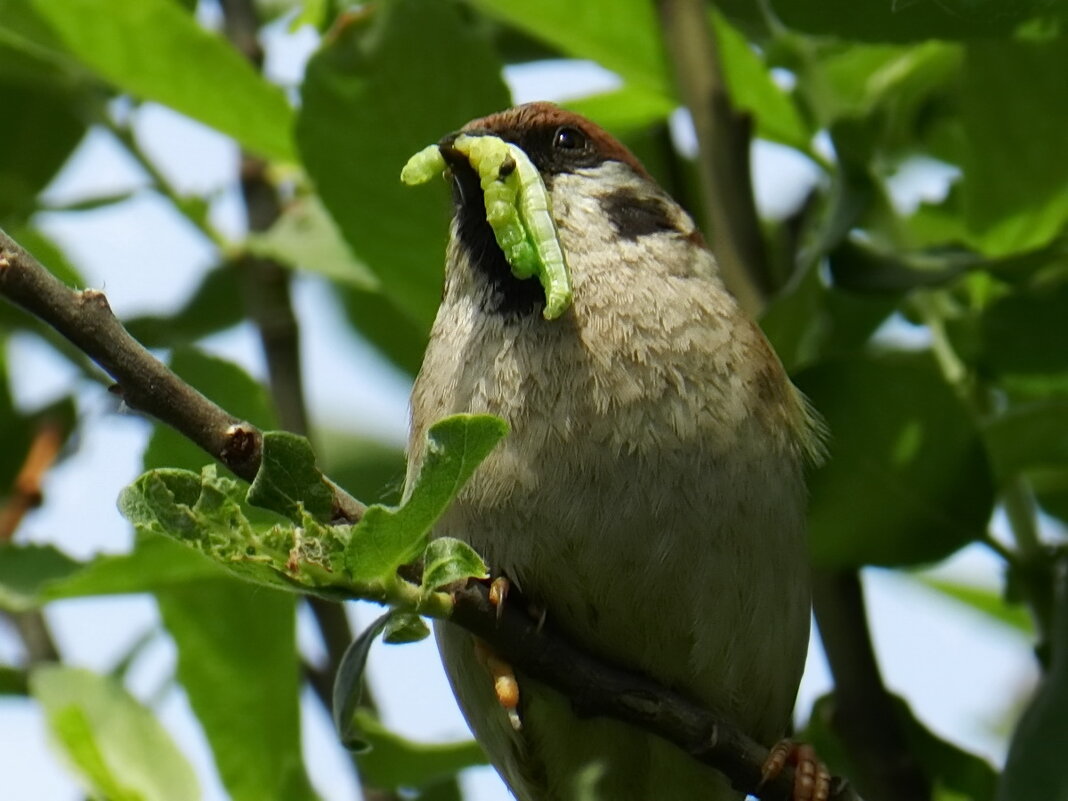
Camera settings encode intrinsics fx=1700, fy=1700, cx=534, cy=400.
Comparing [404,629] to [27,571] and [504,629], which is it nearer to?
[504,629]

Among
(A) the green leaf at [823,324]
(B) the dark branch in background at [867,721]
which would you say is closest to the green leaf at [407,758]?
(B) the dark branch in background at [867,721]

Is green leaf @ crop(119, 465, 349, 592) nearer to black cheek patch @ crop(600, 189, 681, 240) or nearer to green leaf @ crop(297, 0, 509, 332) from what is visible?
green leaf @ crop(297, 0, 509, 332)

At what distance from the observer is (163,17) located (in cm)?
336

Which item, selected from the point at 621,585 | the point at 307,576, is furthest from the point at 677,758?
the point at 307,576

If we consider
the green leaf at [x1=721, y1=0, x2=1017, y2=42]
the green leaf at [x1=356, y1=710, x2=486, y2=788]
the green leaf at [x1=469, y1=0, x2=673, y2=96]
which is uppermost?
the green leaf at [x1=469, y1=0, x2=673, y2=96]

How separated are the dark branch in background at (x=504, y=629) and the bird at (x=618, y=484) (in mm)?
201

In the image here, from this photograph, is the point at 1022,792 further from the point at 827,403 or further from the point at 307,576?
the point at 307,576

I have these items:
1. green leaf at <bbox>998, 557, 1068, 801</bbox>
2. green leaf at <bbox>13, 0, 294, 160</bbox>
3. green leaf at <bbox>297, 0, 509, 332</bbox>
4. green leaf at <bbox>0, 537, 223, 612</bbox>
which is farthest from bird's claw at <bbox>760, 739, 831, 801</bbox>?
green leaf at <bbox>13, 0, 294, 160</bbox>

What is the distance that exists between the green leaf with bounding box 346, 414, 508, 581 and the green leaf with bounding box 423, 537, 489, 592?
6cm

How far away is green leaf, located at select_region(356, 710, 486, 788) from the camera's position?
124 inches

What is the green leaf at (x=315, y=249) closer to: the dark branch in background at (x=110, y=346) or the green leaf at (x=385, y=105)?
the green leaf at (x=385, y=105)

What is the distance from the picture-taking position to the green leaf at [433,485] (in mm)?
1989

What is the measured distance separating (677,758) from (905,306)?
1.04 m

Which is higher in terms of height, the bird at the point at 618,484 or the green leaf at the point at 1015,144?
the green leaf at the point at 1015,144
